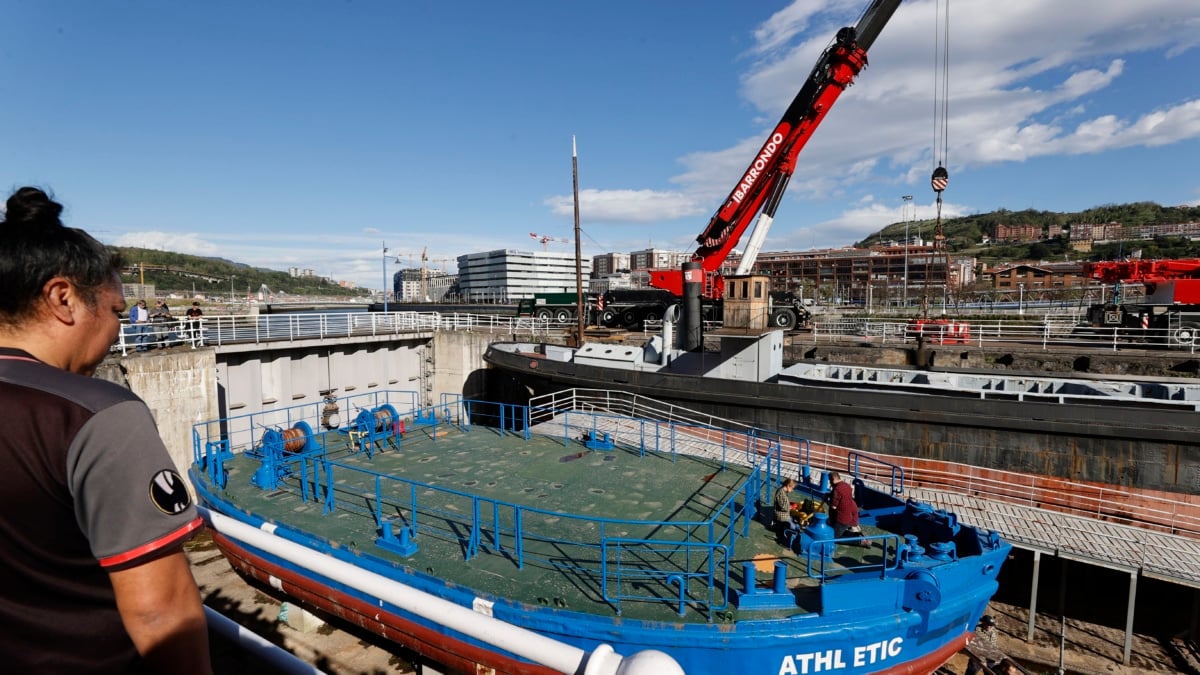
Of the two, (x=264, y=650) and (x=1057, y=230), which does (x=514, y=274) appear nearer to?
(x=264, y=650)

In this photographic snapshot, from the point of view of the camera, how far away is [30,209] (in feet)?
5.16

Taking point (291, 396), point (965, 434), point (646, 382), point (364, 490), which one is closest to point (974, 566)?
point (965, 434)

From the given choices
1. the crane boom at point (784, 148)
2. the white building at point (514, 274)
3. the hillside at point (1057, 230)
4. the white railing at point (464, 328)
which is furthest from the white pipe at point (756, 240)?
the hillside at point (1057, 230)

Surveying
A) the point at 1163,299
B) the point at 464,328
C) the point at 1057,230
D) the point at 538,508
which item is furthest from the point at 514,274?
the point at 1057,230

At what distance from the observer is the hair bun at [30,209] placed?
1.56 metres

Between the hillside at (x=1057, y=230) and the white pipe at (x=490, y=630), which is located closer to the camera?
the white pipe at (x=490, y=630)

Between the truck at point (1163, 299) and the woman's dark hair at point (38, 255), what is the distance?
2693cm

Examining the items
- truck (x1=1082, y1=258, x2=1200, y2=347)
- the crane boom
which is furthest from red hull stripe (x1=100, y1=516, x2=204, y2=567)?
truck (x1=1082, y1=258, x2=1200, y2=347)

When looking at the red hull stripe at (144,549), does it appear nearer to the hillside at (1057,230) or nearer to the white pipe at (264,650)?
the white pipe at (264,650)

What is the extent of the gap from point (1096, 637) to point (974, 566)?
5287 mm

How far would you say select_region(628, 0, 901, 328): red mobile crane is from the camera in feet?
61.1

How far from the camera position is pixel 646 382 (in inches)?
683

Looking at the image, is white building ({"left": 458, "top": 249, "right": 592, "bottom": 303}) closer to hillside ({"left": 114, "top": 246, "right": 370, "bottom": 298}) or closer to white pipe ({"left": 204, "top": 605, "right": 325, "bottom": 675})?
hillside ({"left": 114, "top": 246, "right": 370, "bottom": 298})

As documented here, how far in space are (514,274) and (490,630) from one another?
114558 mm
